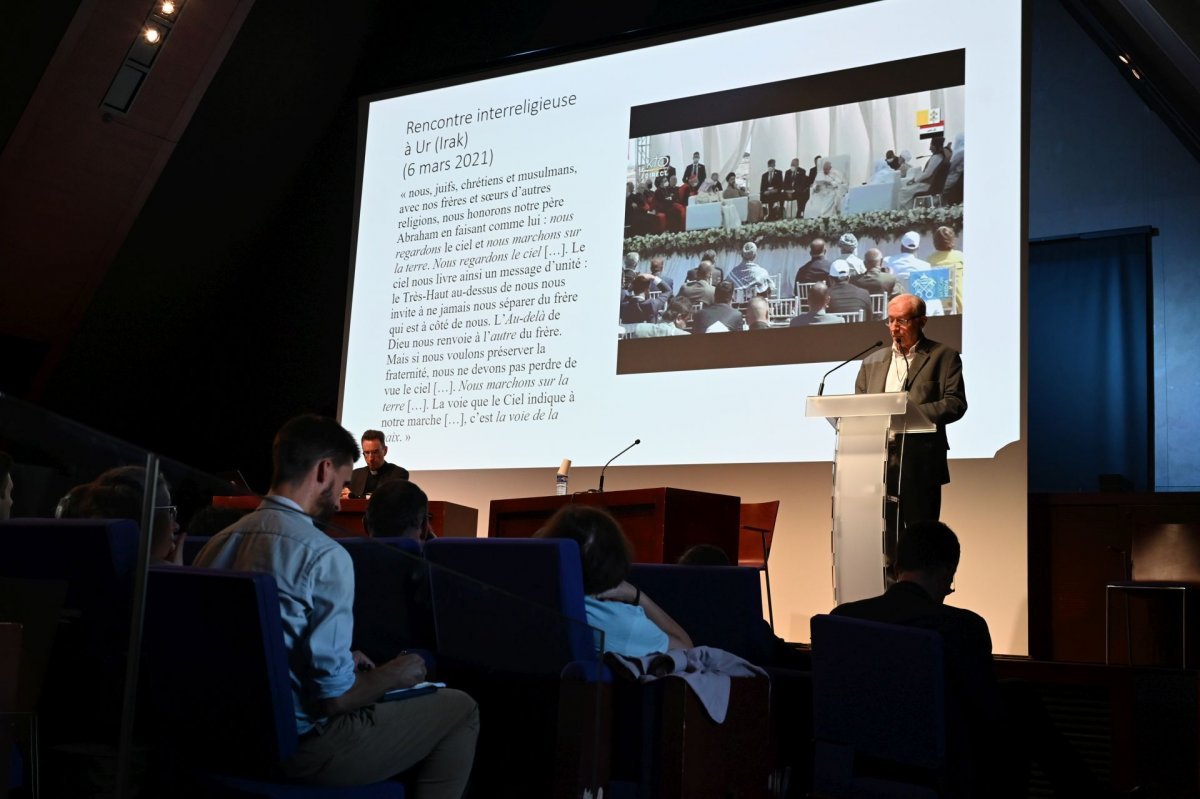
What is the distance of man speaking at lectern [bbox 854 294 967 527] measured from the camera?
4297 millimetres

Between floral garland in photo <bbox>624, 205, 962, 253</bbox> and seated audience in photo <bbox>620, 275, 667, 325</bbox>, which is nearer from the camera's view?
floral garland in photo <bbox>624, 205, 962, 253</bbox>

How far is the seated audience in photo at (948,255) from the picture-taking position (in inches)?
213

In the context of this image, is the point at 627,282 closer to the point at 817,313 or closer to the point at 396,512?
the point at 817,313

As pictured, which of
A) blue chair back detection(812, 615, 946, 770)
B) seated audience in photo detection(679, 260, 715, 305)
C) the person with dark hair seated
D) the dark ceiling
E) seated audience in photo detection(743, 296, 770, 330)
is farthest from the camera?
the dark ceiling

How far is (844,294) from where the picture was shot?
5.66 meters

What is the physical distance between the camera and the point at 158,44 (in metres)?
7.55

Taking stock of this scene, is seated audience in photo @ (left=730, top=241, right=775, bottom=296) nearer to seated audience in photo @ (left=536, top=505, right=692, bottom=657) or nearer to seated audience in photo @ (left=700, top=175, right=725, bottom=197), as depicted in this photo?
seated audience in photo @ (left=700, top=175, right=725, bottom=197)

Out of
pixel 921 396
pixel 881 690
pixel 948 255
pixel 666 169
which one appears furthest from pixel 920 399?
pixel 666 169

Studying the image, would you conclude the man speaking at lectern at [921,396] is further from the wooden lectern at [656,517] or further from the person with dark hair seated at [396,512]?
the person with dark hair seated at [396,512]

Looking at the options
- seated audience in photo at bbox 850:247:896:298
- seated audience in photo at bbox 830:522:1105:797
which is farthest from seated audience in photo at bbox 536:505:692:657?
seated audience in photo at bbox 850:247:896:298

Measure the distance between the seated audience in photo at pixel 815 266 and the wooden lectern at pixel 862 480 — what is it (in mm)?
1753

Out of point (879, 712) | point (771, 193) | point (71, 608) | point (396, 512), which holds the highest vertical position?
point (771, 193)

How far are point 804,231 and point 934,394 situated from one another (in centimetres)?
167

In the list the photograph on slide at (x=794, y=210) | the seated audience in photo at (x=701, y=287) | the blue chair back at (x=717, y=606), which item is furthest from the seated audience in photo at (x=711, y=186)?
the blue chair back at (x=717, y=606)
